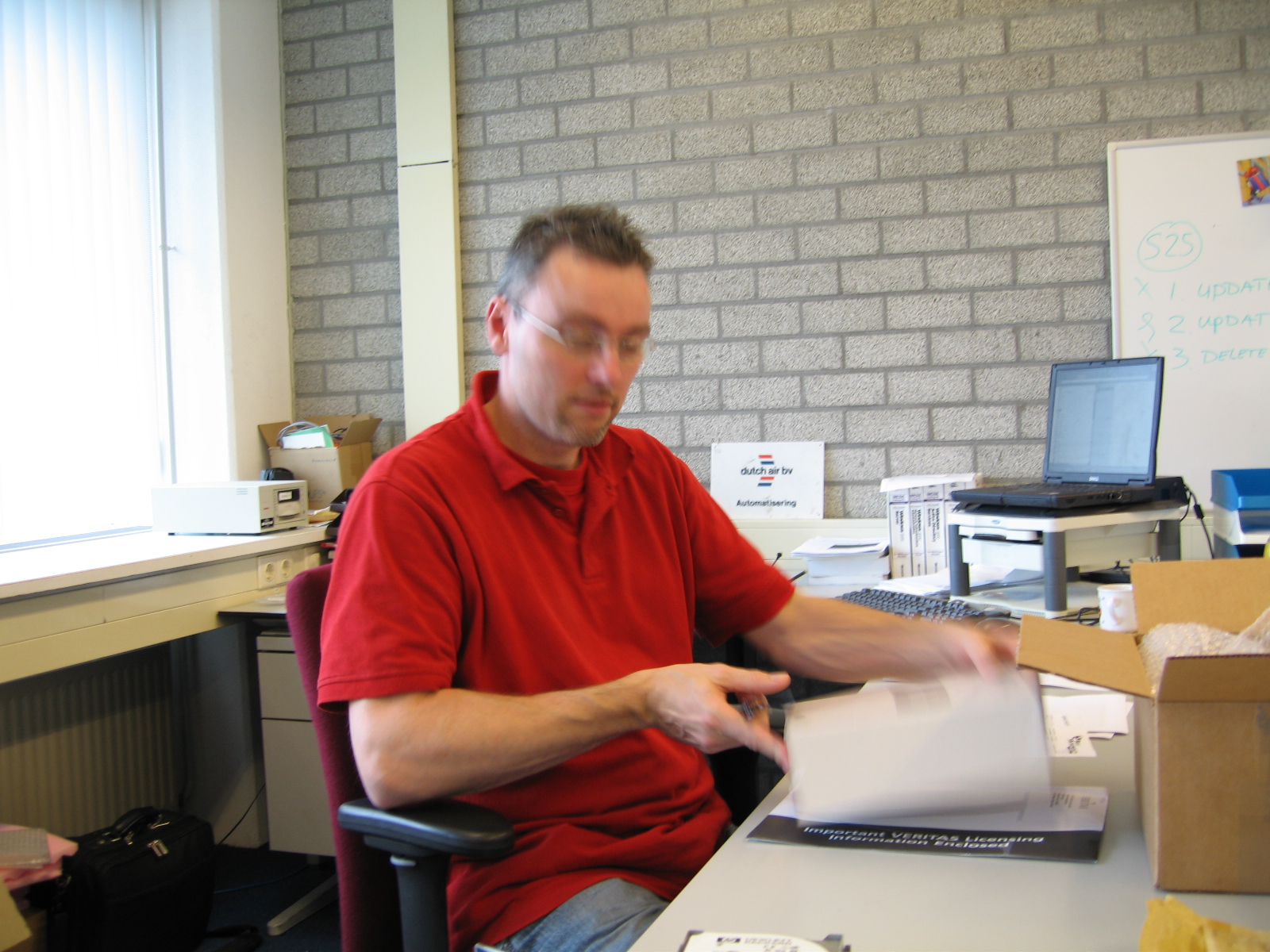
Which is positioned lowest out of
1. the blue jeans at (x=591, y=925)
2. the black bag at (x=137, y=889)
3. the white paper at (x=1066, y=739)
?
the black bag at (x=137, y=889)

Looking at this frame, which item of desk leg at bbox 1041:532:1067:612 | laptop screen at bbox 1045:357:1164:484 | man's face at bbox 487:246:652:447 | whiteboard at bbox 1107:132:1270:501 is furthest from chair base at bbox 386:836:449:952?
whiteboard at bbox 1107:132:1270:501

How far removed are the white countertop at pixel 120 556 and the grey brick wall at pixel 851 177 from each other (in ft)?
3.12

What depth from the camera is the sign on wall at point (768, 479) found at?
280cm

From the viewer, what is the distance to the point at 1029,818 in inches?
36.7

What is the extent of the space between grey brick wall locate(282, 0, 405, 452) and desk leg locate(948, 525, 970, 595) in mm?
1946

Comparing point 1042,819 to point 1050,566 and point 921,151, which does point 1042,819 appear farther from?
point 921,151

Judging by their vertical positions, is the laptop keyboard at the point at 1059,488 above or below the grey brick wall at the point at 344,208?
below

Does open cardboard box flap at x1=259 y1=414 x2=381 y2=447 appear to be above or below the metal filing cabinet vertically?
above

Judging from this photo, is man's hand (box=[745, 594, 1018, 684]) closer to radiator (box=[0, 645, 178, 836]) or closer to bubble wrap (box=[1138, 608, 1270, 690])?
bubble wrap (box=[1138, 608, 1270, 690])

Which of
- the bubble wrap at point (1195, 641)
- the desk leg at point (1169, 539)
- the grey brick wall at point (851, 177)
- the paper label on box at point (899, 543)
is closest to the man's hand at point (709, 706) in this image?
the bubble wrap at point (1195, 641)

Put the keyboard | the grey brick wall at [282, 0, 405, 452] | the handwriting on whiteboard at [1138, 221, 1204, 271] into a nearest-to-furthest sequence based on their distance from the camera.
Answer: the keyboard, the handwriting on whiteboard at [1138, 221, 1204, 271], the grey brick wall at [282, 0, 405, 452]

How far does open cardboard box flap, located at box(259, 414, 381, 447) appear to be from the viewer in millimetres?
3082

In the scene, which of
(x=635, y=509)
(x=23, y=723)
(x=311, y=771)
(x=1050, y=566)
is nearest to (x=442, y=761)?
(x=635, y=509)

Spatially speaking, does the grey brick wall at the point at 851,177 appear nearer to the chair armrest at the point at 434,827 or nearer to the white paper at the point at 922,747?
the white paper at the point at 922,747
